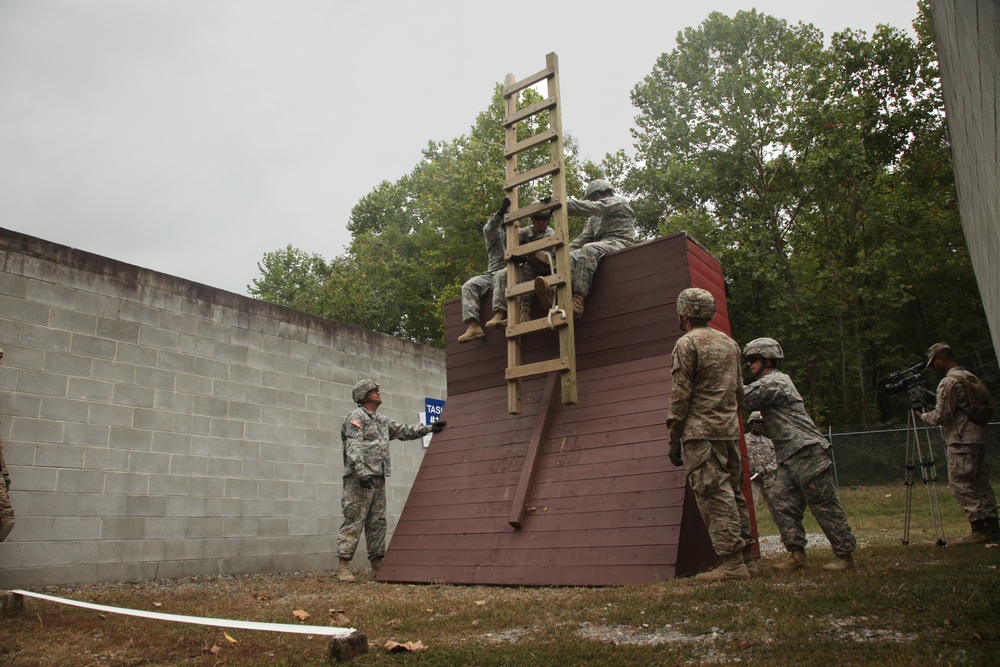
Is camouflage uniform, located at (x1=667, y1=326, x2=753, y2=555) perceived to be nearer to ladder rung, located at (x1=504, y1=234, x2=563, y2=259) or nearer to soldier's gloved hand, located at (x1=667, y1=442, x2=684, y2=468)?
soldier's gloved hand, located at (x1=667, y1=442, x2=684, y2=468)

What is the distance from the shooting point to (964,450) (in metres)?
5.73

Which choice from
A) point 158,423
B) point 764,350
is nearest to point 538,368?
point 764,350

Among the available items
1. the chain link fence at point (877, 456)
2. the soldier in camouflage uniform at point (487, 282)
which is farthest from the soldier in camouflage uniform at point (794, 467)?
the chain link fence at point (877, 456)

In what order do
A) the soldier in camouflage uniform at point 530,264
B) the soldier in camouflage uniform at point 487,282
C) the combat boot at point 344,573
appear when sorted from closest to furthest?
the soldier in camouflage uniform at point 530,264 < the combat boot at point 344,573 < the soldier in camouflage uniform at point 487,282

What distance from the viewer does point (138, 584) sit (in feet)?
21.8

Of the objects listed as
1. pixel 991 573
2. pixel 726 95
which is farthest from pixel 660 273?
pixel 726 95

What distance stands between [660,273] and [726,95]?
716 inches

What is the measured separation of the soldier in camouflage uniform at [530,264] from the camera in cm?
632

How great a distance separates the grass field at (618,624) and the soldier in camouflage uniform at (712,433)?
27 centimetres

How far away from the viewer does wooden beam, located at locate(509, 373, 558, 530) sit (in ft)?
17.7

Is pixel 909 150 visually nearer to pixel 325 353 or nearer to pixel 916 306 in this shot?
pixel 916 306

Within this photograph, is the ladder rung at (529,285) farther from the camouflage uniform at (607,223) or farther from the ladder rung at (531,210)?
the ladder rung at (531,210)

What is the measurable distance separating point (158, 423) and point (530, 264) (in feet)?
13.8

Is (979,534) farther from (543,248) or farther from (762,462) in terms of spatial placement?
(543,248)
